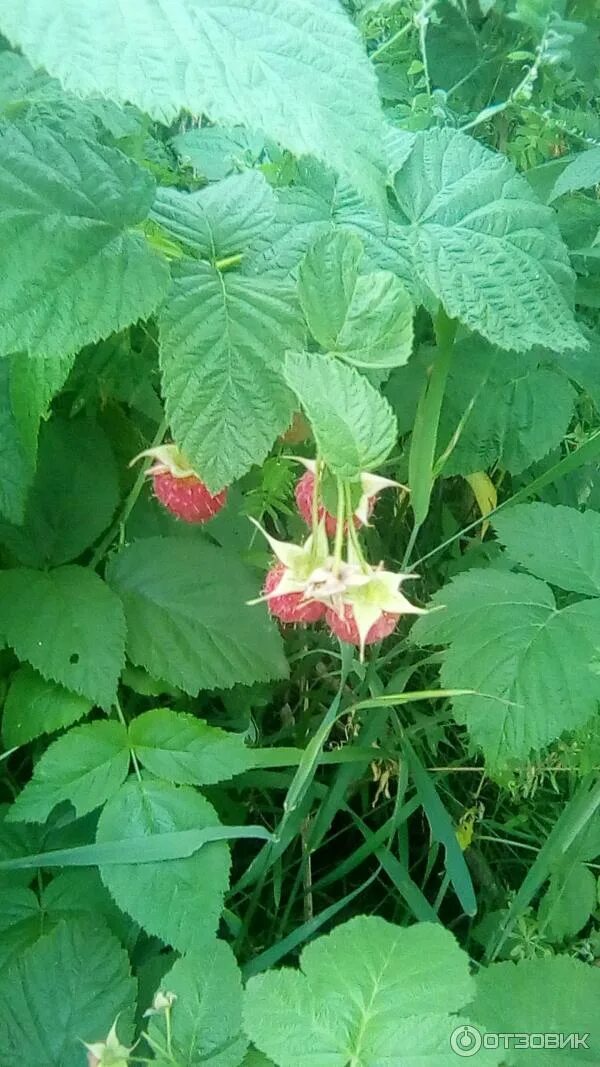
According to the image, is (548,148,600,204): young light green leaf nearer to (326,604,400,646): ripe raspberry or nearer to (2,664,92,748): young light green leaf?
(326,604,400,646): ripe raspberry

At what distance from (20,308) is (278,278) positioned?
0.16m

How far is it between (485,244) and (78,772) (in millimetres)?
457

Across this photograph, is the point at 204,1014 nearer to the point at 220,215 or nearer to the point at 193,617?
the point at 193,617

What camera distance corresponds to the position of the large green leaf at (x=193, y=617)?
2.15ft

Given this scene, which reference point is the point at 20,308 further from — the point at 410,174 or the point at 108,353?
the point at 410,174

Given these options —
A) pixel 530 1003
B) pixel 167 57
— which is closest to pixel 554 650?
pixel 530 1003

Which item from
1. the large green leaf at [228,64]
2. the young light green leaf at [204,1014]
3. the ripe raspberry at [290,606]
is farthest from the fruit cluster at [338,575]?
the young light green leaf at [204,1014]

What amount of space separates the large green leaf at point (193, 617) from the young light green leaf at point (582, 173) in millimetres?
362

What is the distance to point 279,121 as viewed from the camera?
349mm

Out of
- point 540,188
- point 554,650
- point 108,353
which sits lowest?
point 554,650

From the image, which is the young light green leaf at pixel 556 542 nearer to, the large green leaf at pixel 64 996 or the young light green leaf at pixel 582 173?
the young light green leaf at pixel 582 173

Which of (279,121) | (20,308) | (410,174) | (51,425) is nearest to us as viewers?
(279,121)

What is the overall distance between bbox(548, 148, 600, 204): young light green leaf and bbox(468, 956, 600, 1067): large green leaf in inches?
20.6

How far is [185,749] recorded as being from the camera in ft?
2.06
